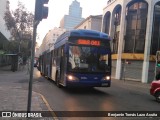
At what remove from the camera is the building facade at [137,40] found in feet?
157

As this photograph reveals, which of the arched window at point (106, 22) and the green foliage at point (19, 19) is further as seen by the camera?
the arched window at point (106, 22)

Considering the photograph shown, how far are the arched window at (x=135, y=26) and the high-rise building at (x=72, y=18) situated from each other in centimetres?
10635

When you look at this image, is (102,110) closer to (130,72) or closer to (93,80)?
(93,80)

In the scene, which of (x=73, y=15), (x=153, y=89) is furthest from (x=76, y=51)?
(x=73, y=15)

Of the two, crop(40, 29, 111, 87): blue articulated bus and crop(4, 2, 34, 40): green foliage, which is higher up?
crop(4, 2, 34, 40): green foliage

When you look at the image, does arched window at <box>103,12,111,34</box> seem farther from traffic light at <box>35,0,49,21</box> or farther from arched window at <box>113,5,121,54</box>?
traffic light at <box>35,0,49,21</box>

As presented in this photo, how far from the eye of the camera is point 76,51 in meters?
17.0

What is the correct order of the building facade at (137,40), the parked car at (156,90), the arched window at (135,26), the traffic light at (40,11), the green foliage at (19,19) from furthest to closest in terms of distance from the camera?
the green foliage at (19,19) → the arched window at (135,26) → the building facade at (137,40) → the parked car at (156,90) → the traffic light at (40,11)

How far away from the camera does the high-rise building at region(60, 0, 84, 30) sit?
164188 millimetres

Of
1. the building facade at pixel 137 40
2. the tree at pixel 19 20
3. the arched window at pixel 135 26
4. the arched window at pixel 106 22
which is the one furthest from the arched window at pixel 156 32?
the tree at pixel 19 20

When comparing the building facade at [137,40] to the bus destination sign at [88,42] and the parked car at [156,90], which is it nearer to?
the parked car at [156,90]

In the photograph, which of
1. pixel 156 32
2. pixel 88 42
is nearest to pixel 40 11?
pixel 88 42

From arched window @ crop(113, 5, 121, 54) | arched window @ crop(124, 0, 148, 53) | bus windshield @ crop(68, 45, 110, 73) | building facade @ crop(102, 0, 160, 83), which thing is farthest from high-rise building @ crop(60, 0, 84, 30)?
bus windshield @ crop(68, 45, 110, 73)

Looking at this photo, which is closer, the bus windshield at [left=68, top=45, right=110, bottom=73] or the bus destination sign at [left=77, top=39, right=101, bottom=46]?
the bus windshield at [left=68, top=45, right=110, bottom=73]
